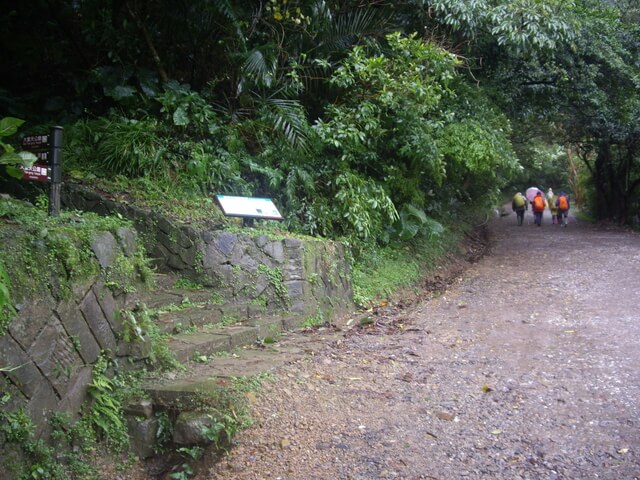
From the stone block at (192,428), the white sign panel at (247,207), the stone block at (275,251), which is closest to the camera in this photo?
the stone block at (192,428)

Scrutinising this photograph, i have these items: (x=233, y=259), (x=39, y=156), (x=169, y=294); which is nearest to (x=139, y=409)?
(x=169, y=294)

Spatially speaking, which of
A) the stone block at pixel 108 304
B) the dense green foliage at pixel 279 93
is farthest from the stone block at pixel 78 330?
the dense green foliage at pixel 279 93

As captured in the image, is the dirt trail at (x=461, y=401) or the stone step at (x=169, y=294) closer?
the dirt trail at (x=461, y=401)

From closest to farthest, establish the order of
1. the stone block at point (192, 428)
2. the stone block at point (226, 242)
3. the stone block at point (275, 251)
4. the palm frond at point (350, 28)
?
the stone block at point (192, 428), the stone block at point (226, 242), the stone block at point (275, 251), the palm frond at point (350, 28)

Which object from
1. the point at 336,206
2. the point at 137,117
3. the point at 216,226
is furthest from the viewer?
the point at 336,206

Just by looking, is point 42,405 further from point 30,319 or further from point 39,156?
point 39,156

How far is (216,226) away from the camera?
6.83 meters

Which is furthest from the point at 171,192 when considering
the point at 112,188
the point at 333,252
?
the point at 333,252

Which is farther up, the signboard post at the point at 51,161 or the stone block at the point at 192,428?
the signboard post at the point at 51,161

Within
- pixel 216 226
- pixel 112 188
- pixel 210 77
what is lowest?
pixel 216 226

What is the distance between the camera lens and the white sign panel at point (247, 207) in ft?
22.0

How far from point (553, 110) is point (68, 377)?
12857mm

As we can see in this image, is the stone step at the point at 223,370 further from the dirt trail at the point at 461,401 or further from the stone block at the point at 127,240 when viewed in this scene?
the stone block at the point at 127,240

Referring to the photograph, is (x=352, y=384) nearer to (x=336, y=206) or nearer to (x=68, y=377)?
(x=68, y=377)
